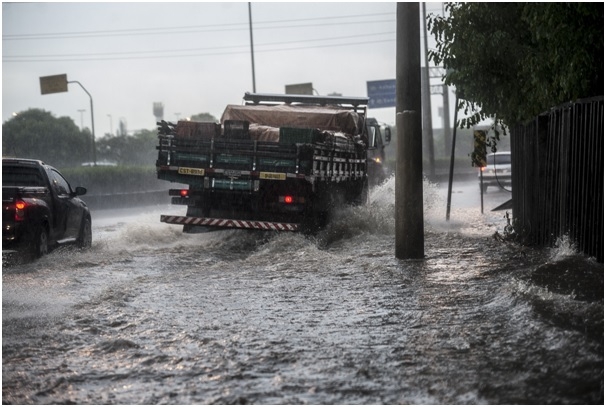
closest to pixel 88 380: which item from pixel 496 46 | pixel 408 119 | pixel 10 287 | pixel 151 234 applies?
pixel 10 287

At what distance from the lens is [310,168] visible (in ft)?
57.6

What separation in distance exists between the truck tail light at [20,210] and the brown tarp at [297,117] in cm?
667

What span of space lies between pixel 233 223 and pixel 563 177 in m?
6.74

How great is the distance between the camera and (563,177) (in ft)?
41.9

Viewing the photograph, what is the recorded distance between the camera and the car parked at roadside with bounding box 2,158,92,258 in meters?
14.4

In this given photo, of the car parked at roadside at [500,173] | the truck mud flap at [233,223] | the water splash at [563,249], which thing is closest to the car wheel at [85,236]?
the truck mud flap at [233,223]

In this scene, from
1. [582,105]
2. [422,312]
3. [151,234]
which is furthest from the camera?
[151,234]

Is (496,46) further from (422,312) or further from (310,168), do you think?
(422,312)

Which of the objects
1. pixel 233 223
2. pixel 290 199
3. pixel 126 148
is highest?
pixel 290 199

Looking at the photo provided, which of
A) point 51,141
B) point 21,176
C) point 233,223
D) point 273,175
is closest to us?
point 21,176

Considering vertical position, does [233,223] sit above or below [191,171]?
below

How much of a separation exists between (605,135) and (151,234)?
10785 mm

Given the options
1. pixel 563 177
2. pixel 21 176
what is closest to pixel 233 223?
pixel 21 176

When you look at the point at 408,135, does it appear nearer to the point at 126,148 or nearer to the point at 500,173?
the point at 500,173
